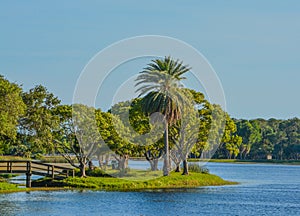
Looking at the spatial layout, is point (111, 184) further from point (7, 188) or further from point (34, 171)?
point (7, 188)

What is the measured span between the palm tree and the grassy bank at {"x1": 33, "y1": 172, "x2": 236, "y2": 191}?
3023 millimetres

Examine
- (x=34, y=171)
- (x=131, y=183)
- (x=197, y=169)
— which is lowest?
(x=131, y=183)

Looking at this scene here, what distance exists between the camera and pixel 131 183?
76.8 meters

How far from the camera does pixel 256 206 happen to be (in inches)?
2446

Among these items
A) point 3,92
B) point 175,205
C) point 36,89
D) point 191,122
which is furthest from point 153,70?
point 175,205

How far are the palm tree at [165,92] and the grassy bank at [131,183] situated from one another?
3023 mm

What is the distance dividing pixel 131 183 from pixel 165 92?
13151 millimetres

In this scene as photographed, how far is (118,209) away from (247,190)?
2854 centimetres

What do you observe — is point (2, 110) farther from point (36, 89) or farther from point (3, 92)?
point (36, 89)

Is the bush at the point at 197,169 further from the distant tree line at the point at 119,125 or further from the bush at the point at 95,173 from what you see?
the bush at the point at 95,173

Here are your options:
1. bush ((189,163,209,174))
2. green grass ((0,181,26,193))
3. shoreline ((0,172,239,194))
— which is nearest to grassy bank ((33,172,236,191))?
shoreline ((0,172,239,194))

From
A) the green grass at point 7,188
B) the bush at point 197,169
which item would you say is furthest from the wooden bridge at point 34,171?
the bush at point 197,169

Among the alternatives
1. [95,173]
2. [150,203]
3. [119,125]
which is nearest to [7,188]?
[150,203]

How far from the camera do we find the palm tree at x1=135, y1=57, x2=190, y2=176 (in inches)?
3287
